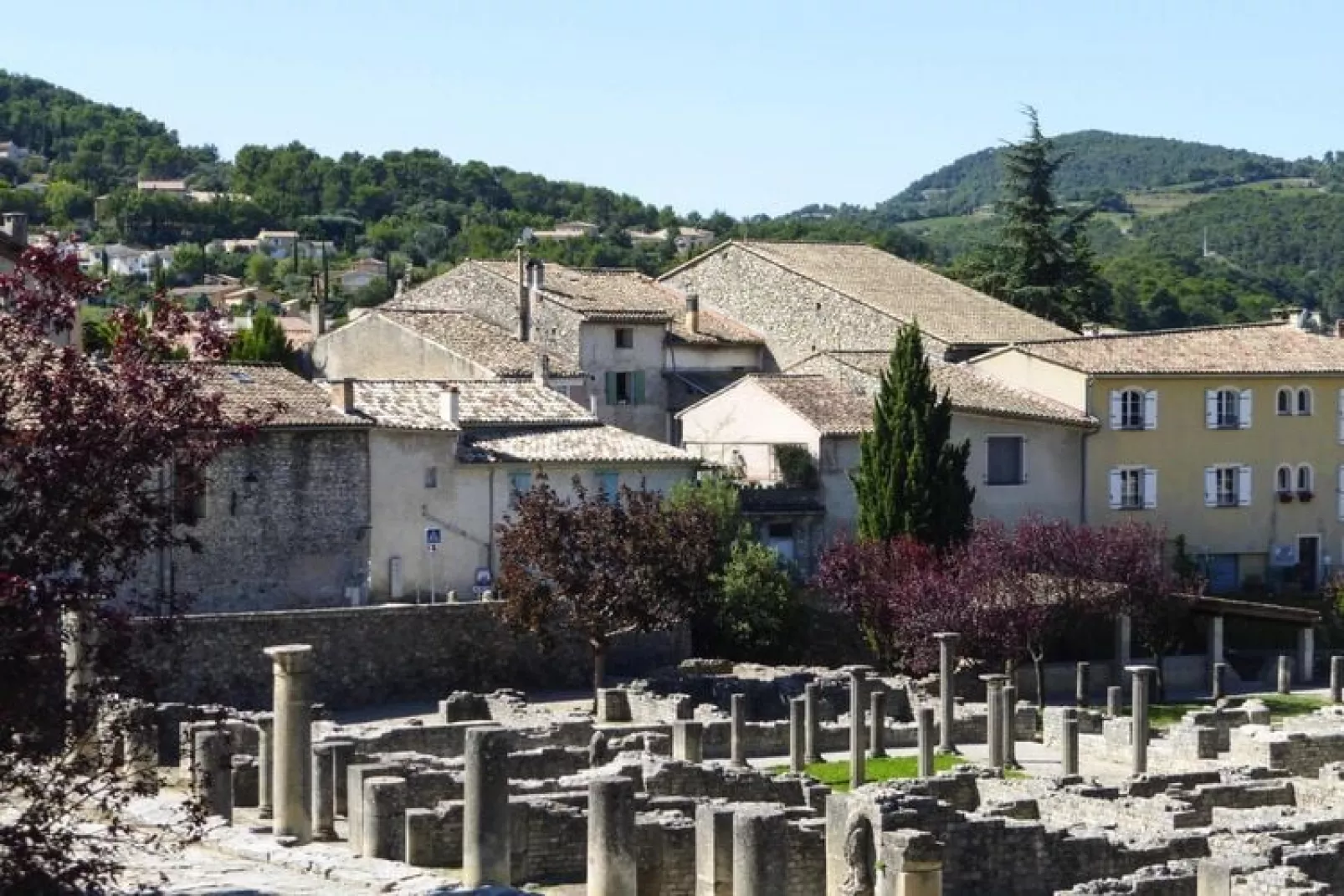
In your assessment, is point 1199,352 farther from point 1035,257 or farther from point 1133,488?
point 1035,257

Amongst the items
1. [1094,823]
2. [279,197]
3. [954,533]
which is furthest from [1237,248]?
[1094,823]

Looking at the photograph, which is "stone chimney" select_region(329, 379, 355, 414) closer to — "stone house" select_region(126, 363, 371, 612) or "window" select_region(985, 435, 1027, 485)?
"stone house" select_region(126, 363, 371, 612)

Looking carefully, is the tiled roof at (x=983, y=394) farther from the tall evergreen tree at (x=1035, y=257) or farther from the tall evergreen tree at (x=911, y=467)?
the tall evergreen tree at (x=1035, y=257)

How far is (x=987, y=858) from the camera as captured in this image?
107 feet

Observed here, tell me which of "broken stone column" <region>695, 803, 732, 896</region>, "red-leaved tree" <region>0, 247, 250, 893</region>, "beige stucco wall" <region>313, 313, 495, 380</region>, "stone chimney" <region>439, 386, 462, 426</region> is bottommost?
"broken stone column" <region>695, 803, 732, 896</region>

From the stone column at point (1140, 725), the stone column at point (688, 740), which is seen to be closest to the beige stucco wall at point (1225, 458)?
the stone column at point (1140, 725)

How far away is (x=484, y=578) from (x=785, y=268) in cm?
1895

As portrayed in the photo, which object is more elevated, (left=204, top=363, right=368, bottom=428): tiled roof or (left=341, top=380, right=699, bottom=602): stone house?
(left=204, top=363, right=368, bottom=428): tiled roof

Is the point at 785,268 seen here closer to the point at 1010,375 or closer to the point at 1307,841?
the point at 1010,375

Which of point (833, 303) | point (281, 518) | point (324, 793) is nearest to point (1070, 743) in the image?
point (324, 793)

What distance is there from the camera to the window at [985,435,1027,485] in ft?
198

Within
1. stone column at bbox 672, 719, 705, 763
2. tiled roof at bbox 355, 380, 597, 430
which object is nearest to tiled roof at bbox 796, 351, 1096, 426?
tiled roof at bbox 355, 380, 597, 430

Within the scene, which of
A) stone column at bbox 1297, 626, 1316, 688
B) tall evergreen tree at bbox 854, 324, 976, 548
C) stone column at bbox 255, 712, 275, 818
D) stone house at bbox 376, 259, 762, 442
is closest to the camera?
stone column at bbox 255, 712, 275, 818

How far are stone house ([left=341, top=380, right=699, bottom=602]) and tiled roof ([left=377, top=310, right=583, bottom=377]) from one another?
15.5 feet
